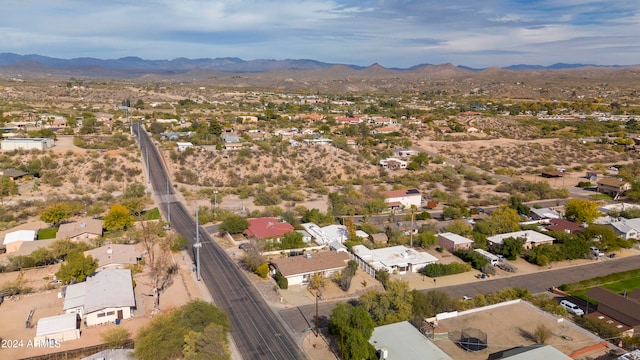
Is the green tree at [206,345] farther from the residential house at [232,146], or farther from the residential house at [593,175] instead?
the residential house at [593,175]

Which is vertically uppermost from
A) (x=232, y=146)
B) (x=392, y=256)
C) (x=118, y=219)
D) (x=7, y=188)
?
(x=232, y=146)

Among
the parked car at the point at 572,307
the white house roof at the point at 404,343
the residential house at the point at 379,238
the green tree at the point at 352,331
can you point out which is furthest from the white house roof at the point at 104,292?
the parked car at the point at 572,307

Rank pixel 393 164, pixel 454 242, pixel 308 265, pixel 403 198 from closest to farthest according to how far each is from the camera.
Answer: pixel 308 265 → pixel 454 242 → pixel 403 198 → pixel 393 164

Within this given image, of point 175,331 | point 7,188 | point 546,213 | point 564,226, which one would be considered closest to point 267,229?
point 175,331

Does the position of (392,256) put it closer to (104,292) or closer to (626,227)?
(104,292)

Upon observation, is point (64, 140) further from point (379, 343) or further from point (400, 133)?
point (379, 343)

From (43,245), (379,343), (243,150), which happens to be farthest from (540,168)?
(43,245)

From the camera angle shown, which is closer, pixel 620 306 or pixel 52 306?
pixel 620 306

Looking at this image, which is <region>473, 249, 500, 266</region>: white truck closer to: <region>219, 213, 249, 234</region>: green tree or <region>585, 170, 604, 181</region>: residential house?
<region>219, 213, 249, 234</region>: green tree
